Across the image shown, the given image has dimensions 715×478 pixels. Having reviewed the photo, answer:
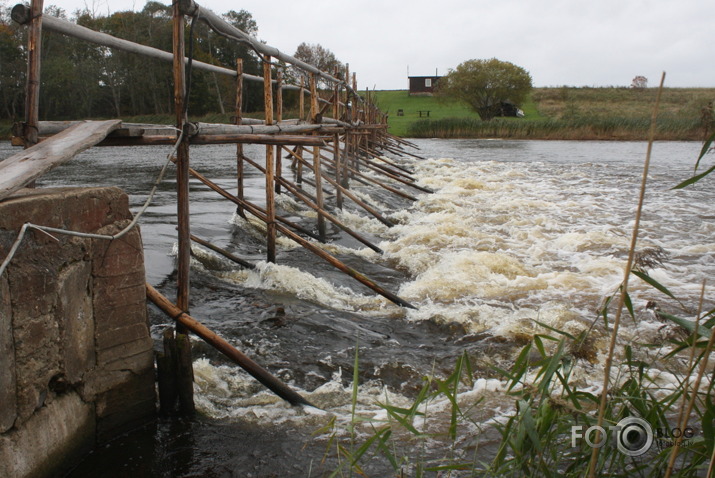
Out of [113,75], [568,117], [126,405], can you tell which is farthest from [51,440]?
[568,117]

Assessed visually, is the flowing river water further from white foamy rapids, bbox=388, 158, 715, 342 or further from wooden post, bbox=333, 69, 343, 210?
wooden post, bbox=333, 69, 343, 210

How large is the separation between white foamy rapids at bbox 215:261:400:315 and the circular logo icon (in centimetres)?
410

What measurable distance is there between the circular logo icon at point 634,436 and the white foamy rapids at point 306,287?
13.4 feet

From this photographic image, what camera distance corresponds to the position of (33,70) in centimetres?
376

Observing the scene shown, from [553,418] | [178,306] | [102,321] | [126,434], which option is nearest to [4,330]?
[102,321]

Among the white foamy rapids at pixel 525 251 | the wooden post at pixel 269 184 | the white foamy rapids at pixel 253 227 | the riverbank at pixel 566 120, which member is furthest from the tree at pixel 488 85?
the wooden post at pixel 269 184

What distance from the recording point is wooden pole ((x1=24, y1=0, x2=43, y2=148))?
3.65 metres

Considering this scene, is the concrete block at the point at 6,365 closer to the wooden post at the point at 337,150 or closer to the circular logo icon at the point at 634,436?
the circular logo icon at the point at 634,436

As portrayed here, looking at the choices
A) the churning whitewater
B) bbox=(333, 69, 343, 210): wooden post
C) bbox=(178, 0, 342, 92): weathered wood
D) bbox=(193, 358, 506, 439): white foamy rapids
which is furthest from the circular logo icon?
bbox=(333, 69, 343, 210): wooden post

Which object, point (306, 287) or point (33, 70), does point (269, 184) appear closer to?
point (306, 287)

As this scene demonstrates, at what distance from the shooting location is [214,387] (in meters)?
4.59

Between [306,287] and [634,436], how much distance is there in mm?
5006

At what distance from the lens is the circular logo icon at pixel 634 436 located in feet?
8.34

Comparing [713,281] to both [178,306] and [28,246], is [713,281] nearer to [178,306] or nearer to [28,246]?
[178,306]
